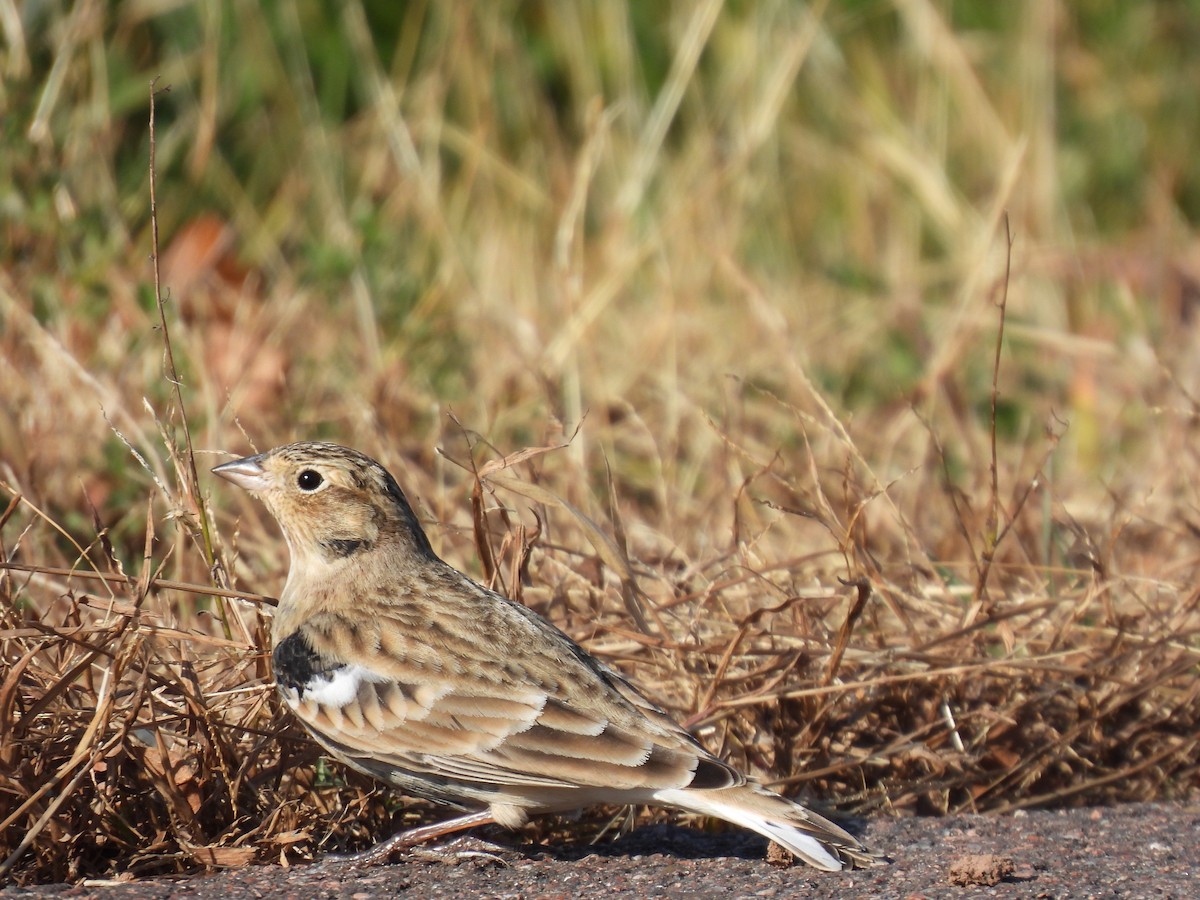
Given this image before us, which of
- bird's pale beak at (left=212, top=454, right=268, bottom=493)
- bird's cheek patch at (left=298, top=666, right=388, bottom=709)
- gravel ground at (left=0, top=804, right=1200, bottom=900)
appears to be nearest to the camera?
gravel ground at (left=0, top=804, right=1200, bottom=900)

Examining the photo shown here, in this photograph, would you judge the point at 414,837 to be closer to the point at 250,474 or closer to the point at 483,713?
the point at 483,713

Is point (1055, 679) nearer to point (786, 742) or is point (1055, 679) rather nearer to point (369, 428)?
point (786, 742)

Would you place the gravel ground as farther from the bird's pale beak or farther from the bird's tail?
the bird's pale beak

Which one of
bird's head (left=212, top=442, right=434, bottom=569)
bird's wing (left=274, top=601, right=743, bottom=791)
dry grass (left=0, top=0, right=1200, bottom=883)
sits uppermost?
bird's head (left=212, top=442, right=434, bottom=569)

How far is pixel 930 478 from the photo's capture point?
6219 mm

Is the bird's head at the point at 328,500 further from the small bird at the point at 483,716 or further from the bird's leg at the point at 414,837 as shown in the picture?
the bird's leg at the point at 414,837

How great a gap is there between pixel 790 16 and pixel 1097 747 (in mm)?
5677

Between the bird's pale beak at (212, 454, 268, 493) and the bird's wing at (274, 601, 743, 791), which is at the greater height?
the bird's pale beak at (212, 454, 268, 493)

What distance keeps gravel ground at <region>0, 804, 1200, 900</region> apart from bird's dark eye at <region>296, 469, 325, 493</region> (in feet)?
3.35

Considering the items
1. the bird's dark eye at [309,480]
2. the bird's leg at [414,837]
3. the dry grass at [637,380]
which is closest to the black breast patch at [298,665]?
the dry grass at [637,380]

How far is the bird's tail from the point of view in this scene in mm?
3465

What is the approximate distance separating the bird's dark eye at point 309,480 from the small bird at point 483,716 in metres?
0.27

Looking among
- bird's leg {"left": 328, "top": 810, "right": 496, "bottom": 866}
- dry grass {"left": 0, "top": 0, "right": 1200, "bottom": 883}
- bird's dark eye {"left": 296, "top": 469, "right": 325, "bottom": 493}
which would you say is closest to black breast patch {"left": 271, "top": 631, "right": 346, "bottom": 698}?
dry grass {"left": 0, "top": 0, "right": 1200, "bottom": 883}

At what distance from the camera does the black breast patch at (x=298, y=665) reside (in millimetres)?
3654
